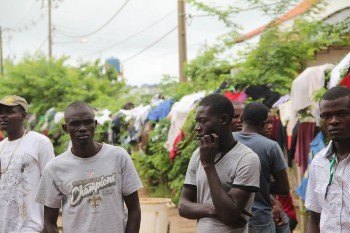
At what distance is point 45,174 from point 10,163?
144 cm

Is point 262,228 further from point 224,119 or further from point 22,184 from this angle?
point 22,184

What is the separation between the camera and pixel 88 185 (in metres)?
4.64

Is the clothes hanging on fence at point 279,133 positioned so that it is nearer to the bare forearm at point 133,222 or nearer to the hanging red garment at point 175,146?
the hanging red garment at point 175,146

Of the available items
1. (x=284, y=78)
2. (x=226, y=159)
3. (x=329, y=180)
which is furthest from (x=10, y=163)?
(x=284, y=78)

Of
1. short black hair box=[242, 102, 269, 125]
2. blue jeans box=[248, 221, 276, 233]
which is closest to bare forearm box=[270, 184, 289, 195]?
blue jeans box=[248, 221, 276, 233]

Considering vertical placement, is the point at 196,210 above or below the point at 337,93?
below

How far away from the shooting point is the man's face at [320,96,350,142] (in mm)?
3734

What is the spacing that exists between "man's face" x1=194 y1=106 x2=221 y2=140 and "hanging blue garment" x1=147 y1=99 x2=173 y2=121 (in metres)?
10.1

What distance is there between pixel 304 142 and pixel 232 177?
187 inches

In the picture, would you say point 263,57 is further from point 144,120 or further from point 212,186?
point 212,186

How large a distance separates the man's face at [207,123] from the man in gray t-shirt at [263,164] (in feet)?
4.80

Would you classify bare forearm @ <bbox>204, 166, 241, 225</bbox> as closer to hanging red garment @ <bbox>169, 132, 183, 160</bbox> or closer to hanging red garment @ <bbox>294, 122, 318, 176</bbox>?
hanging red garment @ <bbox>294, 122, 318, 176</bbox>

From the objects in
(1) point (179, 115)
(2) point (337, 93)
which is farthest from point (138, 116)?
(2) point (337, 93)

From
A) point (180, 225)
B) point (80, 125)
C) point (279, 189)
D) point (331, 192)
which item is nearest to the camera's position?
point (331, 192)
